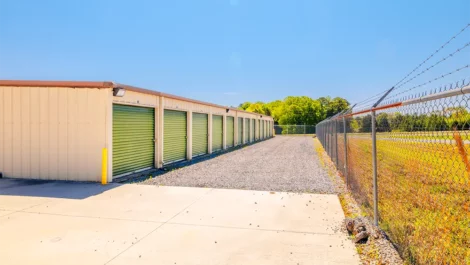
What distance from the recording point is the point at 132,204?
19.8 ft

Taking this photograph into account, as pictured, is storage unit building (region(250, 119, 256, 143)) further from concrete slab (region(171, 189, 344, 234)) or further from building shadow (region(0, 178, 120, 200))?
concrete slab (region(171, 189, 344, 234))

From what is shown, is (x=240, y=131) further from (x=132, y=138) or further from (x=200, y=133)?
(x=132, y=138)

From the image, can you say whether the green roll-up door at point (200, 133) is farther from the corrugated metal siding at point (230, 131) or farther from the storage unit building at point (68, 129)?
the storage unit building at point (68, 129)

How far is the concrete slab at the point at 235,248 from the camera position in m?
3.56

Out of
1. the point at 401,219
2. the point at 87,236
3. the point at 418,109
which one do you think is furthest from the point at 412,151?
the point at 87,236

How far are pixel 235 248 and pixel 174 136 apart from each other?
9258 millimetres

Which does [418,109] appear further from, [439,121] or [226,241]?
[226,241]

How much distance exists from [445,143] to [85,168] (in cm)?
849

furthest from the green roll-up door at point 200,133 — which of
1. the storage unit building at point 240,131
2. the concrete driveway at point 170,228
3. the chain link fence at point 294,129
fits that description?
the chain link fence at point 294,129

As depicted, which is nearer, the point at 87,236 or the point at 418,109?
the point at 418,109

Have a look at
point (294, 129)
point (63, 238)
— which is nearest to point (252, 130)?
point (294, 129)

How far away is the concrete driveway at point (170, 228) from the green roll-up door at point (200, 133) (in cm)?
809

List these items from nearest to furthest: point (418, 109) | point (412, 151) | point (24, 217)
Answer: point (418, 109), point (412, 151), point (24, 217)

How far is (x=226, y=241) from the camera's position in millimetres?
4145
